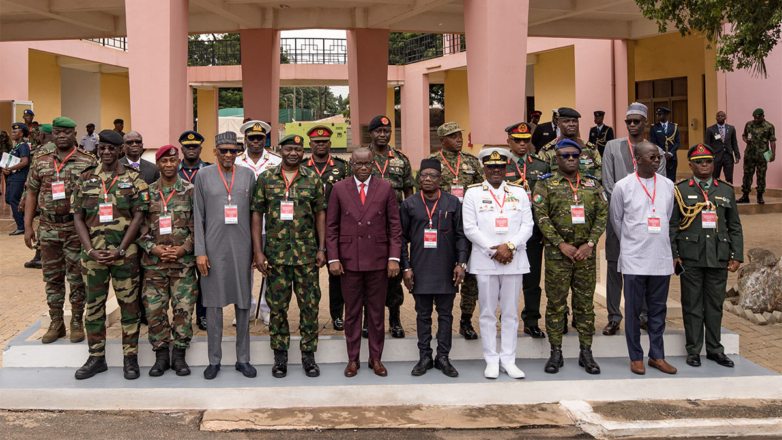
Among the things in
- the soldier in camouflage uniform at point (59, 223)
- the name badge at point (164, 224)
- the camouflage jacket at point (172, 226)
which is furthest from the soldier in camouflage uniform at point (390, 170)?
the soldier in camouflage uniform at point (59, 223)

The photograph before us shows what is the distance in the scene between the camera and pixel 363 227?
5.46 meters

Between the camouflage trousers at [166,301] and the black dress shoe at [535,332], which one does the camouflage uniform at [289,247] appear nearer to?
the camouflage trousers at [166,301]

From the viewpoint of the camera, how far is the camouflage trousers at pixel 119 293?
216 inches

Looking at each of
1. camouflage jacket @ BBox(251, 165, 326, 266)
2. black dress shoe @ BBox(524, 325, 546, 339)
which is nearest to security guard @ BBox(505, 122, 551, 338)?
black dress shoe @ BBox(524, 325, 546, 339)

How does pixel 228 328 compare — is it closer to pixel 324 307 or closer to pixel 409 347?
pixel 324 307

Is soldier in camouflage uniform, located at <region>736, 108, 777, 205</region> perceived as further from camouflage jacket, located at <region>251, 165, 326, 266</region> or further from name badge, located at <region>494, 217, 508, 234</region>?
camouflage jacket, located at <region>251, 165, 326, 266</region>

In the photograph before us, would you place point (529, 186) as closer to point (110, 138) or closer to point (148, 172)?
point (148, 172)

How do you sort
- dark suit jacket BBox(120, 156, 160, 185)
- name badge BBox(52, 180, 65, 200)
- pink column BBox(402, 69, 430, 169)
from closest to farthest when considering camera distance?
name badge BBox(52, 180, 65, 200) → dark suit jacket BBox(120, 156, 160, 185) → pink column BBox(402, 69, 430, 169)

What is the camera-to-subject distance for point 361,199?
553 cm

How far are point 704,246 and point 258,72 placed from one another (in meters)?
12.4

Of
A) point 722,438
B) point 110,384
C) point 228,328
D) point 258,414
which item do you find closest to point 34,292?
point 228,328

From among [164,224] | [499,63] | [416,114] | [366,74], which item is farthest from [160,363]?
[416,114]

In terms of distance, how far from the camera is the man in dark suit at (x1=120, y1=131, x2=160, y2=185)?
630 centimetres

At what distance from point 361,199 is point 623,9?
13.6 meters
